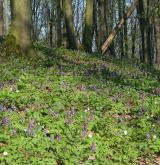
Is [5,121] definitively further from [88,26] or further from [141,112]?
[88,26]

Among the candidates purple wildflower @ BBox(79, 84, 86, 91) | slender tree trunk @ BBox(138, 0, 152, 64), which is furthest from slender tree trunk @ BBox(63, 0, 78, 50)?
purple wildflower @ BBox(79, 84, 86, 91)

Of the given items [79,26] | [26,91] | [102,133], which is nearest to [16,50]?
[26,91]

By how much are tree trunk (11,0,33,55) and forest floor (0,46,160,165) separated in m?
3.58

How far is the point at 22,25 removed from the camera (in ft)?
52.7

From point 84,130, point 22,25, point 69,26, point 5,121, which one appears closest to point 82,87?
point 84,130

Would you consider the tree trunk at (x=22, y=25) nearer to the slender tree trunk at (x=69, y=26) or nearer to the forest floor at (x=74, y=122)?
the forest floor at (x=74, y=122)

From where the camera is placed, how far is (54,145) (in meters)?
6.95

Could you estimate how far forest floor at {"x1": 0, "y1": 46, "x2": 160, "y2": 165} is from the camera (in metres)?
6.78

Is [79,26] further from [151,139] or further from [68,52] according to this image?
[151,139]

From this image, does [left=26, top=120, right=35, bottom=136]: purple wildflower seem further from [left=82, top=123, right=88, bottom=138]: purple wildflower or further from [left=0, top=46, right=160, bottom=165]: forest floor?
[left=82, top=123, right=88, bottom=138]: purple wildflower

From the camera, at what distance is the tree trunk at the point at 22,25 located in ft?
52.3

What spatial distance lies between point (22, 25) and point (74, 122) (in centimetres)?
870

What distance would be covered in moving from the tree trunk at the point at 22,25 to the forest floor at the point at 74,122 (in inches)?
141

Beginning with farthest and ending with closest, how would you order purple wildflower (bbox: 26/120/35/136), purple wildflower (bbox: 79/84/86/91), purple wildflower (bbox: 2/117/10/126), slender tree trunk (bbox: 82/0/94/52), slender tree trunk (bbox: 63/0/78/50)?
1. slender tree trunk (bbox: 82/0/94/52)
2. slender tree trunk (bbox: 63/0/78/50)
3. purple wildflower (bbox: 79/84/86/91)
4. purple wildflower (bbox: 2/117/10/126)
5. purple wildflower (bbox: 26/120/35/136)
